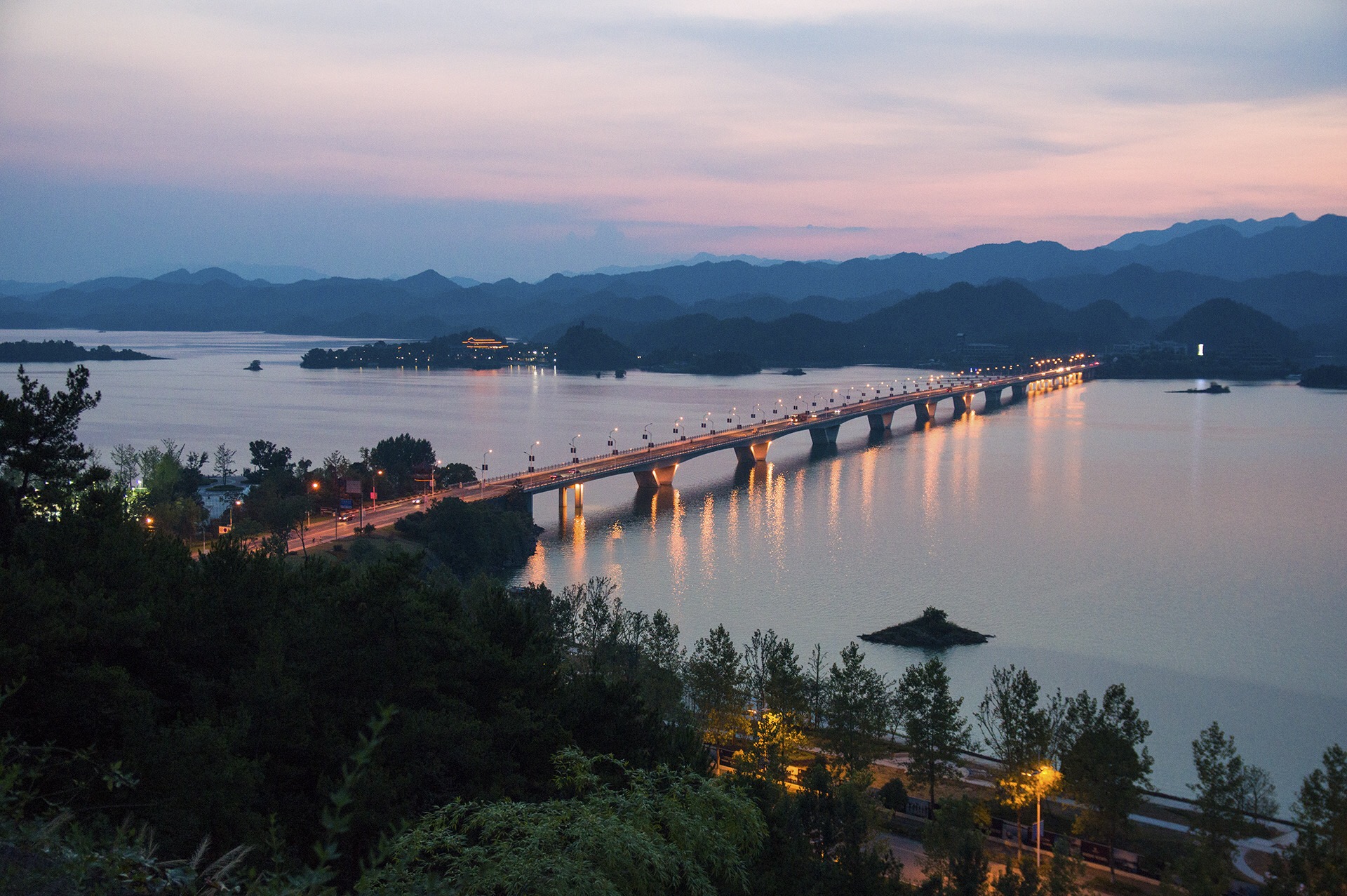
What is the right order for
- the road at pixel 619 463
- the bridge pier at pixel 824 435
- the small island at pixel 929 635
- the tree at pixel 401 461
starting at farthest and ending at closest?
1. the bridge pier at pixel 824 435
2. the tree at pixel 401 461
3. the road at pixel 619 463
4. the small island at pixel 929 635

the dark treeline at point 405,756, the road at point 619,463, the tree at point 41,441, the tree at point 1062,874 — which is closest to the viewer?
the dark treeline at point 405,756

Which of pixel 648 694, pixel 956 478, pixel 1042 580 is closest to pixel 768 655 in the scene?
pixel 648 694

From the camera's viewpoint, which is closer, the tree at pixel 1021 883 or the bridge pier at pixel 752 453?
the tree at pixel 1021 883

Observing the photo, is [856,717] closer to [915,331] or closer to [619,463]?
[619,463]

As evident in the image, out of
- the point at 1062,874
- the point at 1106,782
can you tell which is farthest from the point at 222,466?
the point at 1062,874

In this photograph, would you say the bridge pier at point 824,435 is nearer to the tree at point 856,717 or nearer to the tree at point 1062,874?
the tree at point 856,717

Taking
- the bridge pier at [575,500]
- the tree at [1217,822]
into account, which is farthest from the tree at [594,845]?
the bridge pier at [575,500]
